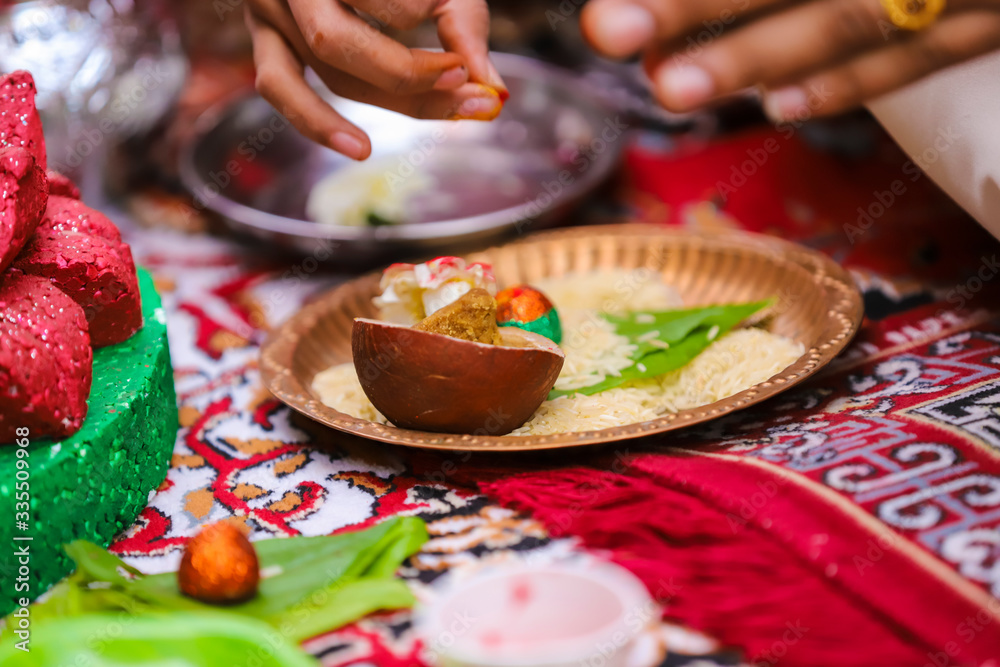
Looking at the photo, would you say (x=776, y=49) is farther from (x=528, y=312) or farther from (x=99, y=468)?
(x=99, y=468)

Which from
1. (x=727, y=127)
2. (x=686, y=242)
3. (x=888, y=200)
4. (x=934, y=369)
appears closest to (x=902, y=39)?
(x=934, y=369)

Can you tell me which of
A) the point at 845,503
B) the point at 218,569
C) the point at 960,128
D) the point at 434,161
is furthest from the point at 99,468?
the point at 434,161

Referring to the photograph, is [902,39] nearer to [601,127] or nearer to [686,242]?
[686,242]

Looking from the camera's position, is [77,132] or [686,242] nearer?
[686,242]

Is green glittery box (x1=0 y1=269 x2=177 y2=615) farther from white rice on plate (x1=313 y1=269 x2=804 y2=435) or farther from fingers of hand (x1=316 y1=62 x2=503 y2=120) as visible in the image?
fingers of hand (x1=316 y1=62 x2=503 y2=120)

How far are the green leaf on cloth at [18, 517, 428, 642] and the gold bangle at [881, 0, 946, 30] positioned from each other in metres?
0.66

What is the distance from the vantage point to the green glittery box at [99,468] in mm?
791

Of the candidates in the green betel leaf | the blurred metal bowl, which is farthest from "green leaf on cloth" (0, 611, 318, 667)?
the blurred metal bowl

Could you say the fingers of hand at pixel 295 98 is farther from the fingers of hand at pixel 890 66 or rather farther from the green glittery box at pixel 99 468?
the fingers of hand at pixel 890 66

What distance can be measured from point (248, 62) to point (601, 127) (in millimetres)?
1315

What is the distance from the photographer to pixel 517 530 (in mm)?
858

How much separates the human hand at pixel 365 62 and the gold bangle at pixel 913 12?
17.4 inches

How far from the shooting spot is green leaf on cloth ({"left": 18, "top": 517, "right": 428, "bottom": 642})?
0.74m

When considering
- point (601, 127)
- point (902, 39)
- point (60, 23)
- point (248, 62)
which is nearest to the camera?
point (902, 39)
